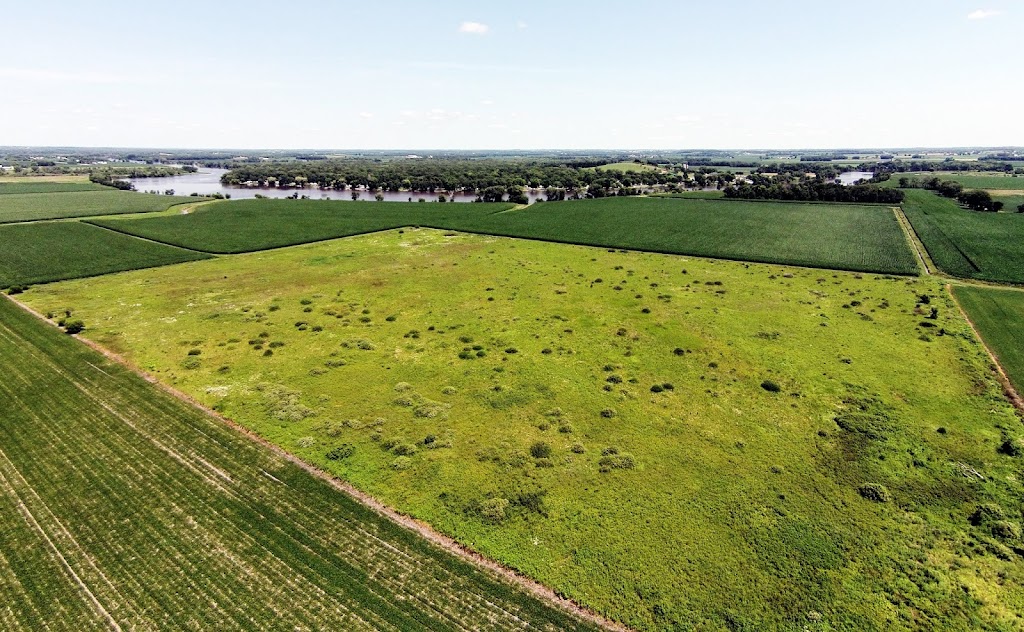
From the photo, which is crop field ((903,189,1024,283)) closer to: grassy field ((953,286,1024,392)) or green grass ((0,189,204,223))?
grassy field ((953,286,1024,392))

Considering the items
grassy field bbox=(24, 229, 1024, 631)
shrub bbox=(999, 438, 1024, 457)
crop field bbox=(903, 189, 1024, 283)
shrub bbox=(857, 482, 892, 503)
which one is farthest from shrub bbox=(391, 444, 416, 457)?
crop field bbox=(903, 189, 1024, 283)

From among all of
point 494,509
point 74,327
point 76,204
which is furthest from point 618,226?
point 76,204

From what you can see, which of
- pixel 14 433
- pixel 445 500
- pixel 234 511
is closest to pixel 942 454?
pixel 445 500

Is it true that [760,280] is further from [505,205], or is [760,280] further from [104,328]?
[505,205]

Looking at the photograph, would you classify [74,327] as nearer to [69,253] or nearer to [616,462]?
[69,253]

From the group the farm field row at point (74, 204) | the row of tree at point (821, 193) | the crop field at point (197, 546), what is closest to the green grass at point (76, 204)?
the farm field row at point (74, 204)

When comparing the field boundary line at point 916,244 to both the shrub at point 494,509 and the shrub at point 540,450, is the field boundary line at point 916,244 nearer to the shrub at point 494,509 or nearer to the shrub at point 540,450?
the shrub at point 540,450
